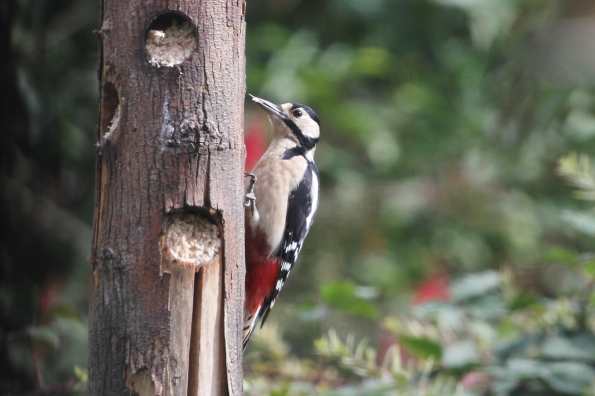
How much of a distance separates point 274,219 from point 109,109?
123 centimetres

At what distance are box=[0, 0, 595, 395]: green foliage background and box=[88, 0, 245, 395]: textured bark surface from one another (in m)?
0.95

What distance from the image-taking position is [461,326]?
3.46 m

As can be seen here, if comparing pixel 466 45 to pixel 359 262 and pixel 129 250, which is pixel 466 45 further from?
pixel 129 250

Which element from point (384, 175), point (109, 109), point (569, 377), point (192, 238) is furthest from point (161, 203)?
point (384, 175)

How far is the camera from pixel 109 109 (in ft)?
6.86

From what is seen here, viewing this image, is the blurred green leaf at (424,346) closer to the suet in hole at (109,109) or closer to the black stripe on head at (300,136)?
the black stripe on head at (300,136)

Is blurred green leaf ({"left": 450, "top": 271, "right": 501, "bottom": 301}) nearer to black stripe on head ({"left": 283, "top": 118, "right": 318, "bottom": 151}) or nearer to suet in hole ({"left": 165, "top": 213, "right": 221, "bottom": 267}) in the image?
black stripe on head ({"left": 283, "top": 118, "right": 318, "bottom": 151})

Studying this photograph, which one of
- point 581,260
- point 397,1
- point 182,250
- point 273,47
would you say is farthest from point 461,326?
point 397,1

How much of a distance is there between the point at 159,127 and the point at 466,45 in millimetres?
5191

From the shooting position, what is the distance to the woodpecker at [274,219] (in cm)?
318

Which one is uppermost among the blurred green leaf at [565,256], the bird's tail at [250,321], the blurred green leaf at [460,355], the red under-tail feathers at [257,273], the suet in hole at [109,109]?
the suet in hole at [109,109]

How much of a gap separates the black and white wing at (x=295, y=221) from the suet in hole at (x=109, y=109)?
130 centimetres

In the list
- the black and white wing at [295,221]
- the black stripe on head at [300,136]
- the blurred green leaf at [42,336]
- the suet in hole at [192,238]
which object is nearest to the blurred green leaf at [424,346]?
the black and white wing at [295,221]

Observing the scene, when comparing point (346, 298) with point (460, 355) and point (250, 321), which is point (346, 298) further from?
point (460, 355)
